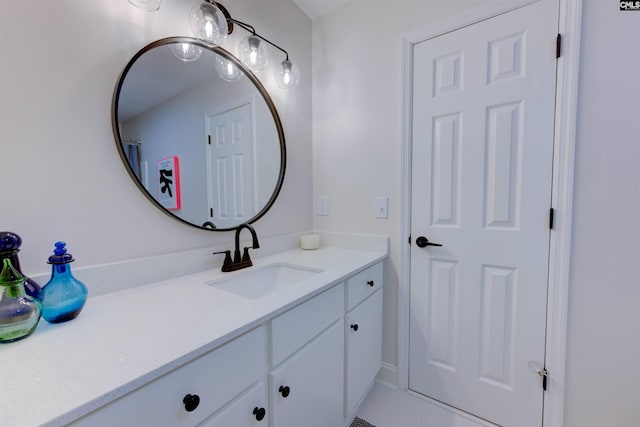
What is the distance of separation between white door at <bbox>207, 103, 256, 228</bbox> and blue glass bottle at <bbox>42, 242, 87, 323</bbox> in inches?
23.3

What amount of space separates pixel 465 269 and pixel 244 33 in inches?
68.9

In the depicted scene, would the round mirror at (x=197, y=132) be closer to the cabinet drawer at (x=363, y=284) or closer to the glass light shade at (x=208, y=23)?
the glass light shade at (x=208, y=23)

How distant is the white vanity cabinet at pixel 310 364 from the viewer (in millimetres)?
885

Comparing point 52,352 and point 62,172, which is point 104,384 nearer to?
point 52,352

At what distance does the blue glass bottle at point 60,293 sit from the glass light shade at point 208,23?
3.20 ft

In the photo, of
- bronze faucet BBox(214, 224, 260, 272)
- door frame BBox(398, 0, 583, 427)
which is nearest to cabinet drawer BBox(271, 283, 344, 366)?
bronze faucet BBox(214, 224, 260, 272)

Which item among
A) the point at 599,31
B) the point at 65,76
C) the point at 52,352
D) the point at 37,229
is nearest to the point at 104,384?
the point at 52,352

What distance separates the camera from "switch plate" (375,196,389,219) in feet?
5.36

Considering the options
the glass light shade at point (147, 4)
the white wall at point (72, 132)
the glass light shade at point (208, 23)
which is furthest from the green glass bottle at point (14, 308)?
the glass light shade at point (208, 23)

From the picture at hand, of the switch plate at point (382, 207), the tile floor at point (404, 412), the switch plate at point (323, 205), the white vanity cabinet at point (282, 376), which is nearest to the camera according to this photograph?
the white vanity cabinet at point (282, 376)

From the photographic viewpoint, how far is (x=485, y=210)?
1351 mm

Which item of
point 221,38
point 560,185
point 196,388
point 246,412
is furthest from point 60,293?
point 560,185

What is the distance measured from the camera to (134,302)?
0.90 metres

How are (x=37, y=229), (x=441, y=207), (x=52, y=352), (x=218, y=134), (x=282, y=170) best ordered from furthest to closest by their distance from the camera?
(x=282, y=170), (x=441, y=207), (x=218, y=134), (x=37, y=229), (x=52, y=352)
